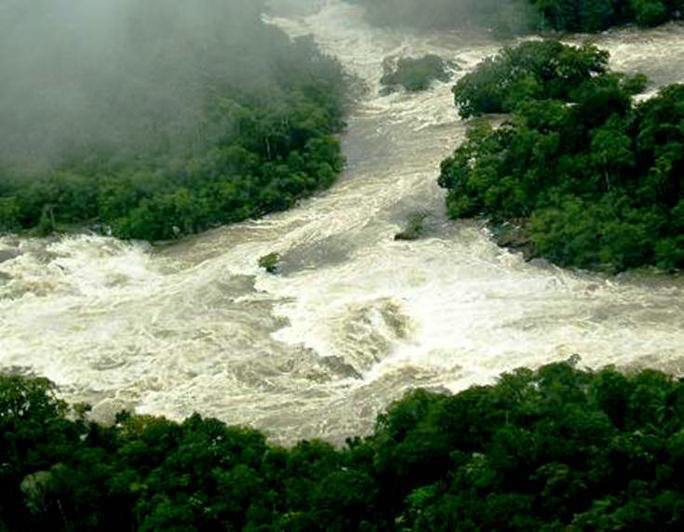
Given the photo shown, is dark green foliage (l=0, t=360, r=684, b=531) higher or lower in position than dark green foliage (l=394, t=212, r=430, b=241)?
lower

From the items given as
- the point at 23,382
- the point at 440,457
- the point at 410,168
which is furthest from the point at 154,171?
the point at 440,457

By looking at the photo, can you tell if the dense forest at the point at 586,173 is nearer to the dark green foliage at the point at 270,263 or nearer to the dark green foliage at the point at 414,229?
the dark green foliage at the point at 414,229

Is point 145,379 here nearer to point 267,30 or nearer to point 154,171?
point 154,171

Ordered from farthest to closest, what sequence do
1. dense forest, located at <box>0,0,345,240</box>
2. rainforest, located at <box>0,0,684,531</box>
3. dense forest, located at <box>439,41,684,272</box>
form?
dense forest, located at <box>0,0,345,240</box> < dense forest, located at <box>439,41,684,272</box> < rainforest, located at <box>0,0,684,531</box>

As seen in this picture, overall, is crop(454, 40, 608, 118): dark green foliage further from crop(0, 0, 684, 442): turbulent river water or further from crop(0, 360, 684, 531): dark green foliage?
crop(0, 360, 684, 531): dark green foliage

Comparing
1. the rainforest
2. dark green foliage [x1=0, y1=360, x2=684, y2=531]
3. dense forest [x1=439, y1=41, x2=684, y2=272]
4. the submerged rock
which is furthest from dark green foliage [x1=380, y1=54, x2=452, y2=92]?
dark green foliage [x1=0, y1=360, x2=684, y2=531]

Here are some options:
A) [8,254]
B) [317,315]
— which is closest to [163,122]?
[8,254]
